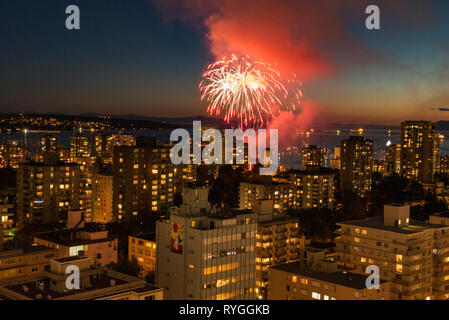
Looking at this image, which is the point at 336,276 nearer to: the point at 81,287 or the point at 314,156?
the point at 81,287

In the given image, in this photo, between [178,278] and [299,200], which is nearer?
[178,278]

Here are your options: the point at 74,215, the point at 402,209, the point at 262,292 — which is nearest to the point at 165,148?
the point at 74,215

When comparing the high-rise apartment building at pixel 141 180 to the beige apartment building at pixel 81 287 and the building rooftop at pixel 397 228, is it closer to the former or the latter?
the building rooftop at pixel 397 228

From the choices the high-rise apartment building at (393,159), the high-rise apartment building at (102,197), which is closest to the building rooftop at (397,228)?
the high-rise apartment building at (102,197)

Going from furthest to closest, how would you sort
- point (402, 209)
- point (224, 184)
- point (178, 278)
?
point (224, 184)
point (402, 209)
point (178, 278)

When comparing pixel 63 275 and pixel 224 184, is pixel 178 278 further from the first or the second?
pixel 224 184
